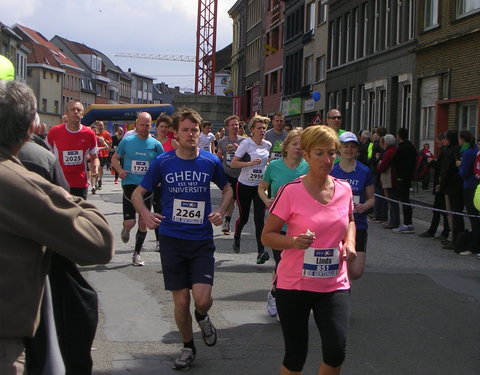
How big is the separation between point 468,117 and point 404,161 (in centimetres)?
892

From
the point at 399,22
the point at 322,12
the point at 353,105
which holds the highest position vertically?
the point at 322,12

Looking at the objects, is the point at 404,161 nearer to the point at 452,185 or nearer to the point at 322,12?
the point at 452,185

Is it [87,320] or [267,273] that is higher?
[87,320]

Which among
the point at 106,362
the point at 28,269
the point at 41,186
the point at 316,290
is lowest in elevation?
the point at 106,362

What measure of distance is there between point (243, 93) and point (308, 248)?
78.0 meters

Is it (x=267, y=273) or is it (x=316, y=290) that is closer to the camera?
(x=316, y=290)

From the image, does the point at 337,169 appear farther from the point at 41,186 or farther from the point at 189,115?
the point at 41,186

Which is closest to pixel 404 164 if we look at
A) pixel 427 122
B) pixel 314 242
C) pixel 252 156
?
pixel 252 156

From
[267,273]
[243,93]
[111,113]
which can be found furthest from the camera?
[243,93]

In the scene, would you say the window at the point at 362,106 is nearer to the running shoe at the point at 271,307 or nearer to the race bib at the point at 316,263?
the running shoe at the point at 271,307

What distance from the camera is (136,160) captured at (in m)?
11.6

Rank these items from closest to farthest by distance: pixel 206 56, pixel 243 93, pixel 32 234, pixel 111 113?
pixel 32 234, pixel 111 113, pixel 243 93, pixel 206 56

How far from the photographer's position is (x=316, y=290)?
5121 mm

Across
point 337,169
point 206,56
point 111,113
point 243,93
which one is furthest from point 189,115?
point 206,56
